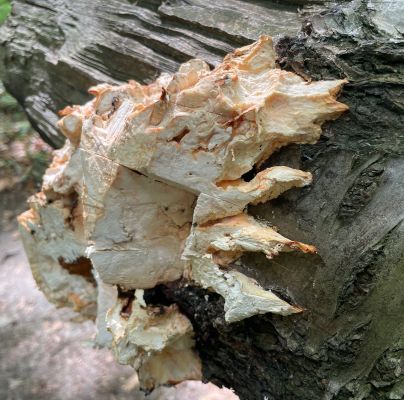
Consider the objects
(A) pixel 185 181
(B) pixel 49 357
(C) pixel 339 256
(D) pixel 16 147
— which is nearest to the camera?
(C) pixel 339 256

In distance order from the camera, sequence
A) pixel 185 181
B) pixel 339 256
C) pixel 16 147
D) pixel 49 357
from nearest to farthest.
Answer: pixel 339 256, pixel 185 181, pixel 49 357, pixel 16 147

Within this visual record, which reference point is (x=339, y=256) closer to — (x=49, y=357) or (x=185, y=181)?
(x=185, y=181)

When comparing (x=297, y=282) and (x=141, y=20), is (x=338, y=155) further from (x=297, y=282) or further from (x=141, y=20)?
(x=141, y=20)

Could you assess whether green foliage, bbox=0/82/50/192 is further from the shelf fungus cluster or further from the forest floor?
the shelf fungus cluster

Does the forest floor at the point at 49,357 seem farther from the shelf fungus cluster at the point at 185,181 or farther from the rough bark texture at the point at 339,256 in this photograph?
the rough bark texture at the point at 339,256

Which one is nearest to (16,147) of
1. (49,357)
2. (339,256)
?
(49,357)

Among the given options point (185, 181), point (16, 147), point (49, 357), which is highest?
point (185, 181)

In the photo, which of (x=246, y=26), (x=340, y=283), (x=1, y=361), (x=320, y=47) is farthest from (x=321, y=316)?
(x=1, y=361)
